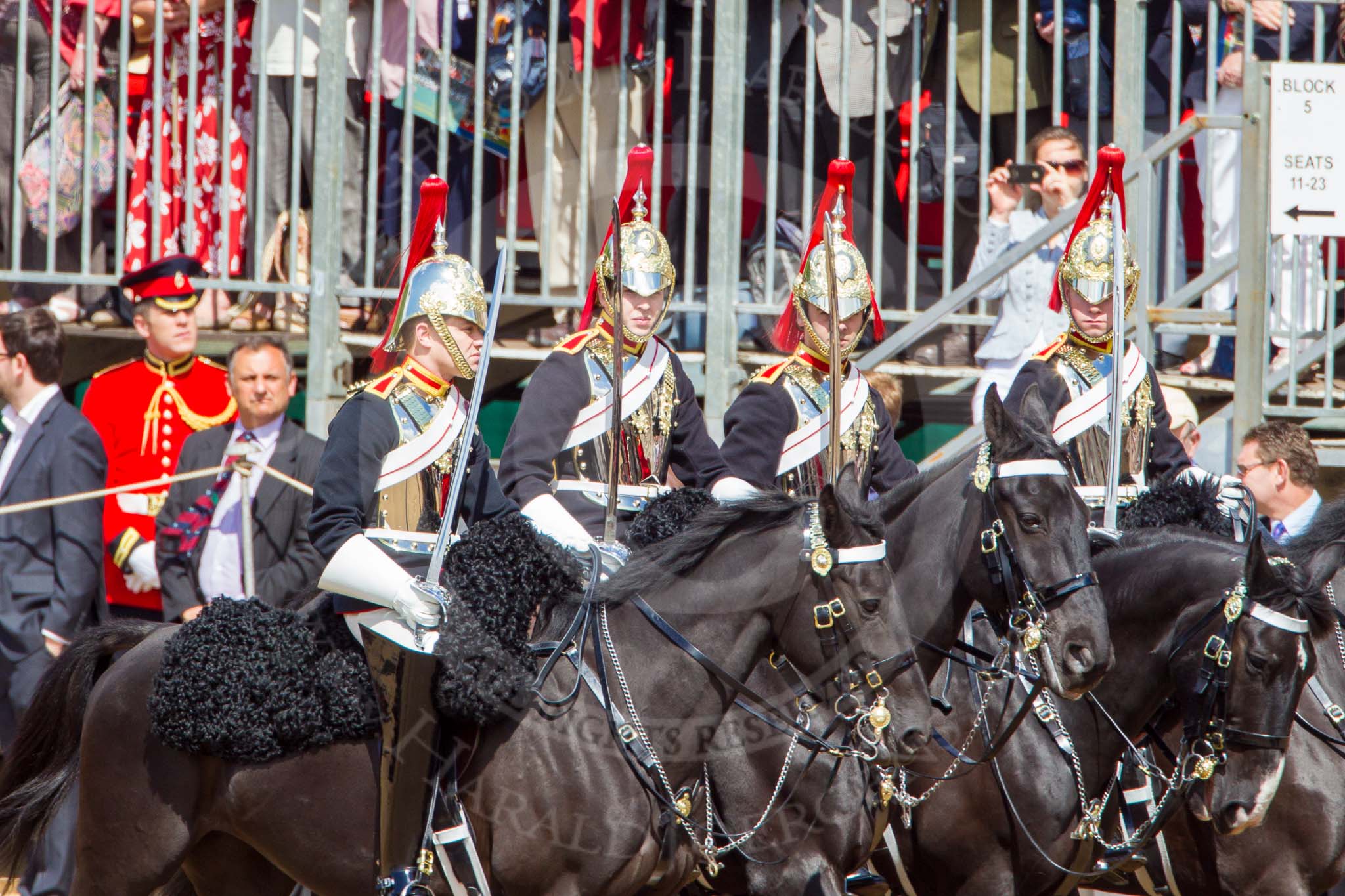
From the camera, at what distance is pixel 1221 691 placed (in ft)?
15.7

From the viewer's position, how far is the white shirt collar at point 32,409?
22.3 ft

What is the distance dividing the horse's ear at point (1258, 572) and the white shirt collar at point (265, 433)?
3770 millimetres

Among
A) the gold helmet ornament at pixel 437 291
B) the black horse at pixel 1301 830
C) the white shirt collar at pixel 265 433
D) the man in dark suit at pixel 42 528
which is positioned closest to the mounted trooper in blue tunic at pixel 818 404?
the gold helmet ornament at pixel 437 291

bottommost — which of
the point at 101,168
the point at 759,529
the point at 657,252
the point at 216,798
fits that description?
the point at 216,798

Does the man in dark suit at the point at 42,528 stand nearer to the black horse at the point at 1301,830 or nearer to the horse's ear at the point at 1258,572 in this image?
the black horse at the point at 1301,830

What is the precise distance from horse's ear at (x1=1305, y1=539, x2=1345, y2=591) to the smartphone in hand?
3053 millimetres

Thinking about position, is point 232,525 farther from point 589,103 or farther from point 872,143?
point 872,143

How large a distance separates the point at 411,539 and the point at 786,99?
4179mm

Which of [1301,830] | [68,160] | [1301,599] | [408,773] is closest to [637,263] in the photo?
[408,773]

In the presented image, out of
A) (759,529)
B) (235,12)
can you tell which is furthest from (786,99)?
(759,529)

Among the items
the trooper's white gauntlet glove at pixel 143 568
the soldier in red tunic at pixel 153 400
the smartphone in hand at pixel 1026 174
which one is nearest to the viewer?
the trooper's white gauntlet glove at pixel 143 568

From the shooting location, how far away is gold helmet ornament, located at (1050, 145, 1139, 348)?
5957mm

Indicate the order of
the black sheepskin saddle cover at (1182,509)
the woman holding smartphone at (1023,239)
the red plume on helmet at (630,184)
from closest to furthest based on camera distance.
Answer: the black sheepskin saddle cover at (1182,509)
the red plume on helmet at (630,184)
the woman holding smartphone at (1023,239)

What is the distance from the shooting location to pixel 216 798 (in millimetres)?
4680
